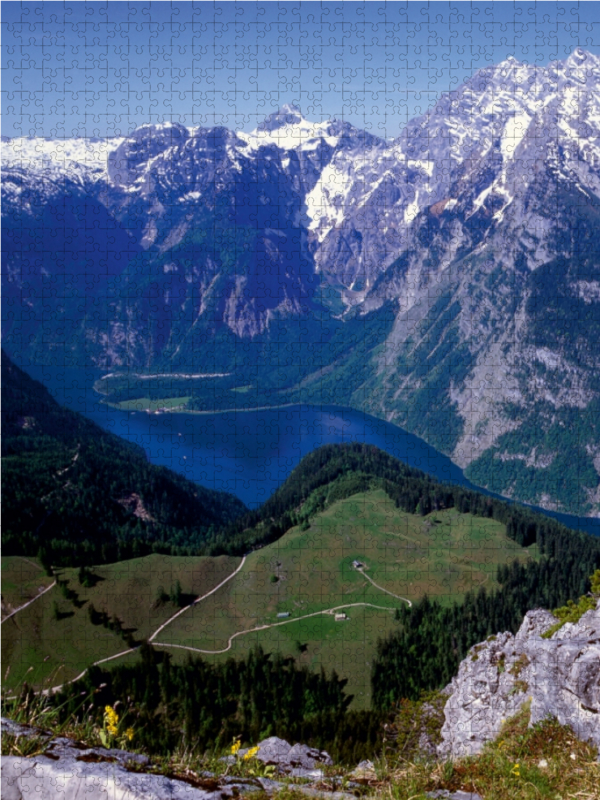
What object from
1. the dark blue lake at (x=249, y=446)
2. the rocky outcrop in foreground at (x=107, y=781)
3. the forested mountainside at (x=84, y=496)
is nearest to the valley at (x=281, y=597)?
the forested mountainside at (x=84, y=496)

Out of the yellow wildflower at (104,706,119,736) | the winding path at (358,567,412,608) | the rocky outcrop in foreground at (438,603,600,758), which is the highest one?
the yellow wildflower at (104,706,119,736)

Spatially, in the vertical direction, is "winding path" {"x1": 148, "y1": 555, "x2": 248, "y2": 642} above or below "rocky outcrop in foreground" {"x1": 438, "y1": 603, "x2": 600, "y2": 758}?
below

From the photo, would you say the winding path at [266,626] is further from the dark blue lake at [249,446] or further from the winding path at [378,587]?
the dark blue lake at [249,446]

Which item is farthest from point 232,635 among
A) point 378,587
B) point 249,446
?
point 249,446

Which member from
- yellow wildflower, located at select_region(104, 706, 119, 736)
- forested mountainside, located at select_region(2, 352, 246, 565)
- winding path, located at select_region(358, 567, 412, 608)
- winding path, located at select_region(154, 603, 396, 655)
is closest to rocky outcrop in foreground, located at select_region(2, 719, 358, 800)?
yellow wildflower, located at select_region(104, 706, 119, 736)

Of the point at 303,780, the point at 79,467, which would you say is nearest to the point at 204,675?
the point at 303,780

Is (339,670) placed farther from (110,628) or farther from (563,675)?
(563,675)

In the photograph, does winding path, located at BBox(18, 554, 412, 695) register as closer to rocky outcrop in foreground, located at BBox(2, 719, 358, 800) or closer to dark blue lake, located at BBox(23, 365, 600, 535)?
rocky outcrop in foreground, located at BBox(2, 719, 358, 800)
